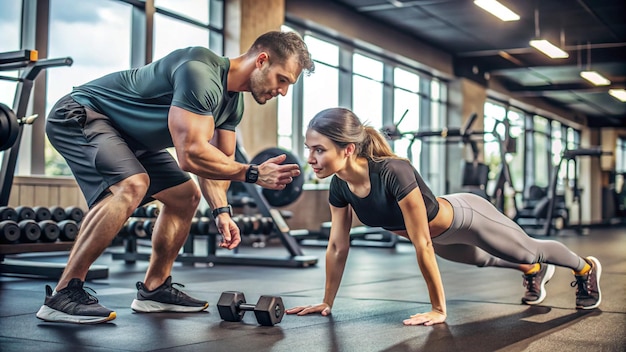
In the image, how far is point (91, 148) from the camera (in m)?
2.26

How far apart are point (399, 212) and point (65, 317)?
1.09 m

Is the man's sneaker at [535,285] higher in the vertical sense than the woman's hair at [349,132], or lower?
lower

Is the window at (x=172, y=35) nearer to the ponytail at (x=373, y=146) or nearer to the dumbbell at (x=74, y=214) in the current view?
the dumbbell at (x=74, y=214)

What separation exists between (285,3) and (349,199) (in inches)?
236

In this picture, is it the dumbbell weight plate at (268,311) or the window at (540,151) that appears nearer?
the dumbbell weight plate at (268,311)

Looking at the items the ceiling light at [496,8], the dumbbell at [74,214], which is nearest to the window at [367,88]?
the ceiling light at [496,8]

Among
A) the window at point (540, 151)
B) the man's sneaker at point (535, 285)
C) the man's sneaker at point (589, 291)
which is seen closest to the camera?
the man's sneaker at point (589, 291)

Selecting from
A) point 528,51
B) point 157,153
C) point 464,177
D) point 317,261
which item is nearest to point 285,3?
point 464,177

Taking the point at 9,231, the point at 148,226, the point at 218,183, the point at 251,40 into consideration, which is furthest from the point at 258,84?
the point at 251,40

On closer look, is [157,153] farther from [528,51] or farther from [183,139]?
[528,51]

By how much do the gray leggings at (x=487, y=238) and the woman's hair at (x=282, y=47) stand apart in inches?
27.9

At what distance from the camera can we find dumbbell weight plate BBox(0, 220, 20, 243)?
3.59 m

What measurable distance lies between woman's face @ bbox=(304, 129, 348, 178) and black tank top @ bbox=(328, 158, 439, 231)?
0.14 m

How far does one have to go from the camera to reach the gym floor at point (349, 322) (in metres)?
1.96
